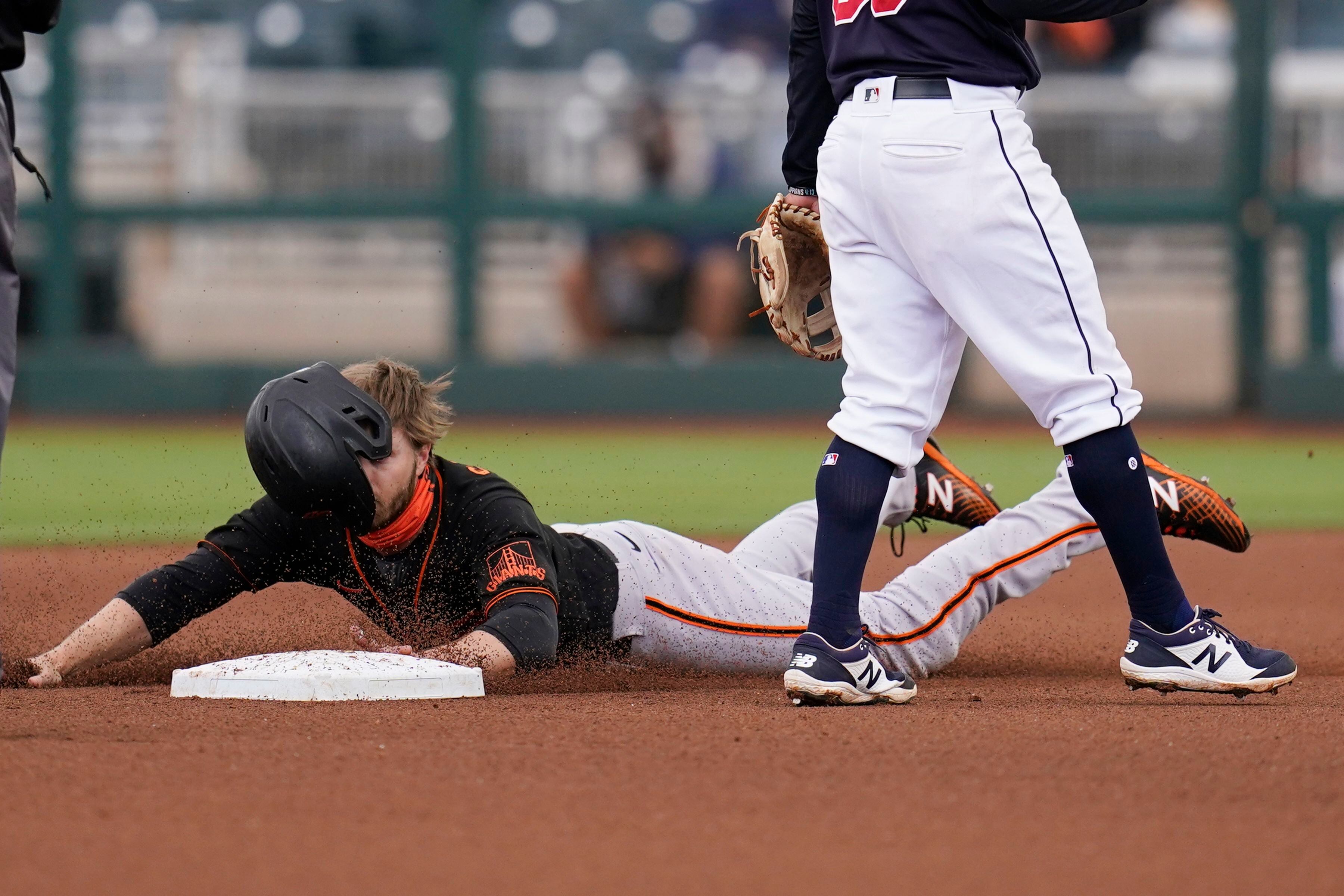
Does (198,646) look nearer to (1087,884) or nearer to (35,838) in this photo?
(35,838)

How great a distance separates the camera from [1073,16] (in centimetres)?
297

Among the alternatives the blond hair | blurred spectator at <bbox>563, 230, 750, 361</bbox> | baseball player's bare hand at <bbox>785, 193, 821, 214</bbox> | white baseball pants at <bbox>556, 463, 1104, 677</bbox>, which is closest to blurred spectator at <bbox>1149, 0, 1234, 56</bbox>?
blurred spectator at <bbox>563, 230, 750, 361</bbox>

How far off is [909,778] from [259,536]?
1.44m

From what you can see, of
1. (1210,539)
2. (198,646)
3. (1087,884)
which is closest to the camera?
(1087,884)

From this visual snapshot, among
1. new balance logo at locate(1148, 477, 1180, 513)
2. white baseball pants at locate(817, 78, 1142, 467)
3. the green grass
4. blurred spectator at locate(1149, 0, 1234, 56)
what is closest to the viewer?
white baseball pants at locate(817, 78, 1142, 467)

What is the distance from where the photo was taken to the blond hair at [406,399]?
310 centimetres

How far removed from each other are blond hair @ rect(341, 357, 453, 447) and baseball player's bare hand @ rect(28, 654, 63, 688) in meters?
0.81

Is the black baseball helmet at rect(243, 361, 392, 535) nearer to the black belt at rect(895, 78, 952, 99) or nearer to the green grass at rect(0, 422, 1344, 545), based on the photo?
the black belt at rect(895, 78, 952, 99)

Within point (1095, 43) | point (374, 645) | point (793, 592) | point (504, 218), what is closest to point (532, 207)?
point (504, 218)

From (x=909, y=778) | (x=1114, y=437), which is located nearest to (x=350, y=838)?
(x=909, y=778)

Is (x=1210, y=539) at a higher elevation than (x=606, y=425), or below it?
higher

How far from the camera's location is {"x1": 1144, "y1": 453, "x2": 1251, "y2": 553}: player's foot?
3564 mm

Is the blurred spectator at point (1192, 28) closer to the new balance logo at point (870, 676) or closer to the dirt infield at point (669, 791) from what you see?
the dirt infield at point (669, 791)

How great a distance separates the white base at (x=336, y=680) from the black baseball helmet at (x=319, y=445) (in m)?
0.26
